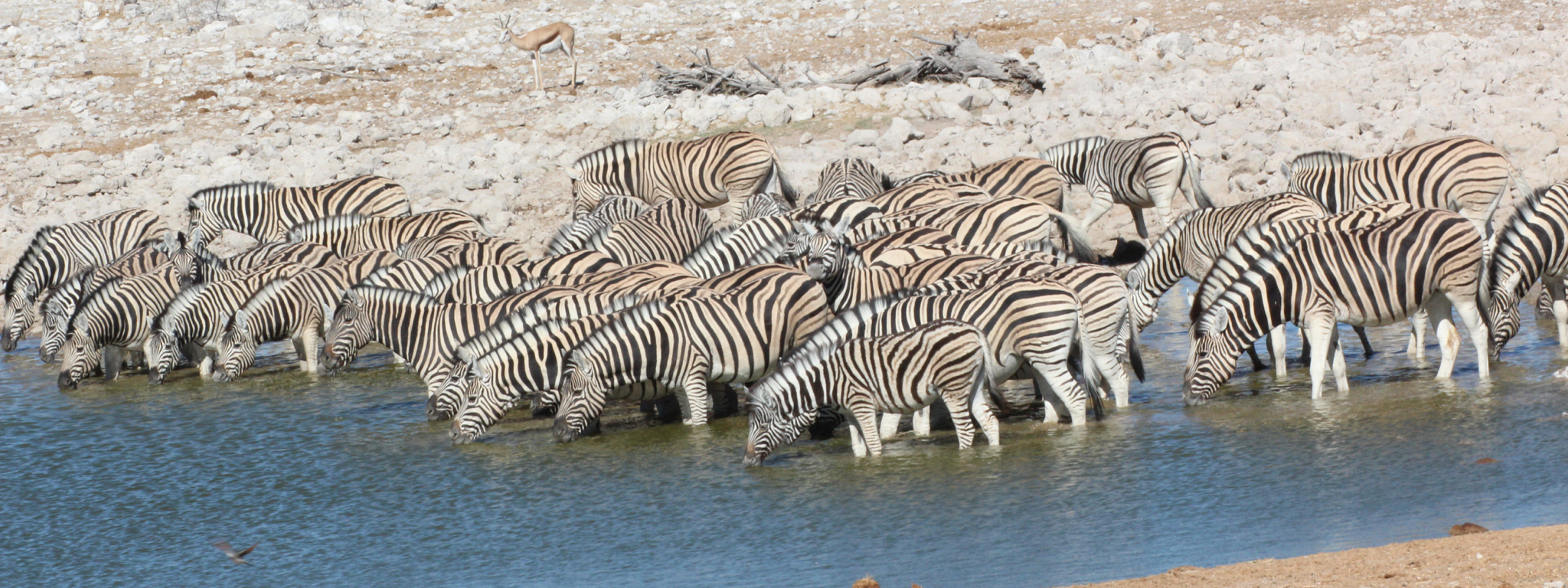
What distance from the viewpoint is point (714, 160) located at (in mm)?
18625

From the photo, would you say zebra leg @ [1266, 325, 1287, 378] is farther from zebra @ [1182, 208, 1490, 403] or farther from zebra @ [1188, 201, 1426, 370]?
zebra @ [1182, 208, 1490, 403]

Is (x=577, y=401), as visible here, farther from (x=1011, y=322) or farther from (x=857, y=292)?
(x=1011, y=322)

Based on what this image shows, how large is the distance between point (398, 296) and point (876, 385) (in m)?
4.77

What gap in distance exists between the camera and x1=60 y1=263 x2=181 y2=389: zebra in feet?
48.3

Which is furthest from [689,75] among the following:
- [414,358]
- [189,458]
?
[189,458]

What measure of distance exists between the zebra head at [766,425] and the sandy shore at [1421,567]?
10.5 feet

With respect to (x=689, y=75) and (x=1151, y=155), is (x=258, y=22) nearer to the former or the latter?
(x=689, y=75)

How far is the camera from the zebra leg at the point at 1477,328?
429 inches

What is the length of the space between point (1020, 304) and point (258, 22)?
2406cm

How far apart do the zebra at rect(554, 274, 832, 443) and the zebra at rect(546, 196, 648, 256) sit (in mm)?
4205

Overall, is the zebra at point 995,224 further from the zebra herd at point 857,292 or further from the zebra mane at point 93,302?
the zebra mane at point 93,302

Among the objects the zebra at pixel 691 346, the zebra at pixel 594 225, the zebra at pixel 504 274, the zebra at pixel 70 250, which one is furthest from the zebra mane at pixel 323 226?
the zebra at pixel 691 346

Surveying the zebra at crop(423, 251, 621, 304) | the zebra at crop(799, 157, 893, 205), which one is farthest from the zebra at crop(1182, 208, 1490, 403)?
the zebra at crop(799, 157, 893, 205)

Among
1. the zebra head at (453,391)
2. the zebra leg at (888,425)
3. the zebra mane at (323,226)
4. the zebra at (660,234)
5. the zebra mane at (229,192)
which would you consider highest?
the zebra mane at (229,192)
